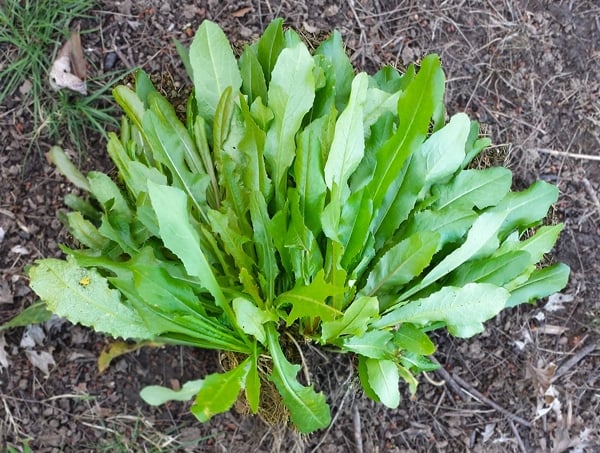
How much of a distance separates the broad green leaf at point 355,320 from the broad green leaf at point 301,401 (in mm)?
86

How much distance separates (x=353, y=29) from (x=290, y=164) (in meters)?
0.49

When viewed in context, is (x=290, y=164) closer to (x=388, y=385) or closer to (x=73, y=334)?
(x=388, y=385)

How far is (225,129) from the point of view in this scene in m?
1.14

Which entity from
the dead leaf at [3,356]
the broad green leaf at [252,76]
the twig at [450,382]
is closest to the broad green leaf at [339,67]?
the broad green leaf at [252,76]

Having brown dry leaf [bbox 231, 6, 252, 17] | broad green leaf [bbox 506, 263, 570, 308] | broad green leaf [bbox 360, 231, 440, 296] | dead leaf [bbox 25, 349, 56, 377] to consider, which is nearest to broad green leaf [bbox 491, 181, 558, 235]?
broad green leaf [bbox 506, 263, 570, 308]

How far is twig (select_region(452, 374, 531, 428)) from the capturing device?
4.61 ft

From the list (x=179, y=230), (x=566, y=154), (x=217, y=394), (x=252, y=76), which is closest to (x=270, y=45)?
(x=252, y=76)

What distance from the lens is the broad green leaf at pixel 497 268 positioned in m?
1.11

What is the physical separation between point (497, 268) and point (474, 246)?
59 mm

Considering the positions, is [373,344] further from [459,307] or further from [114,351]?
[114,351]

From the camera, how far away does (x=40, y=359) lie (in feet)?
4.44

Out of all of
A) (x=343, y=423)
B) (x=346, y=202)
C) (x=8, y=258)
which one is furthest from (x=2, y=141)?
(x=343, y=423)

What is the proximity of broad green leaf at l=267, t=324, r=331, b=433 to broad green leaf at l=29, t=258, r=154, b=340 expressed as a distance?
232 millimetres

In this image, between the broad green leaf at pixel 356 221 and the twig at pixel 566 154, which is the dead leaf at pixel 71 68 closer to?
the broad green leaf at pixel 356 221
